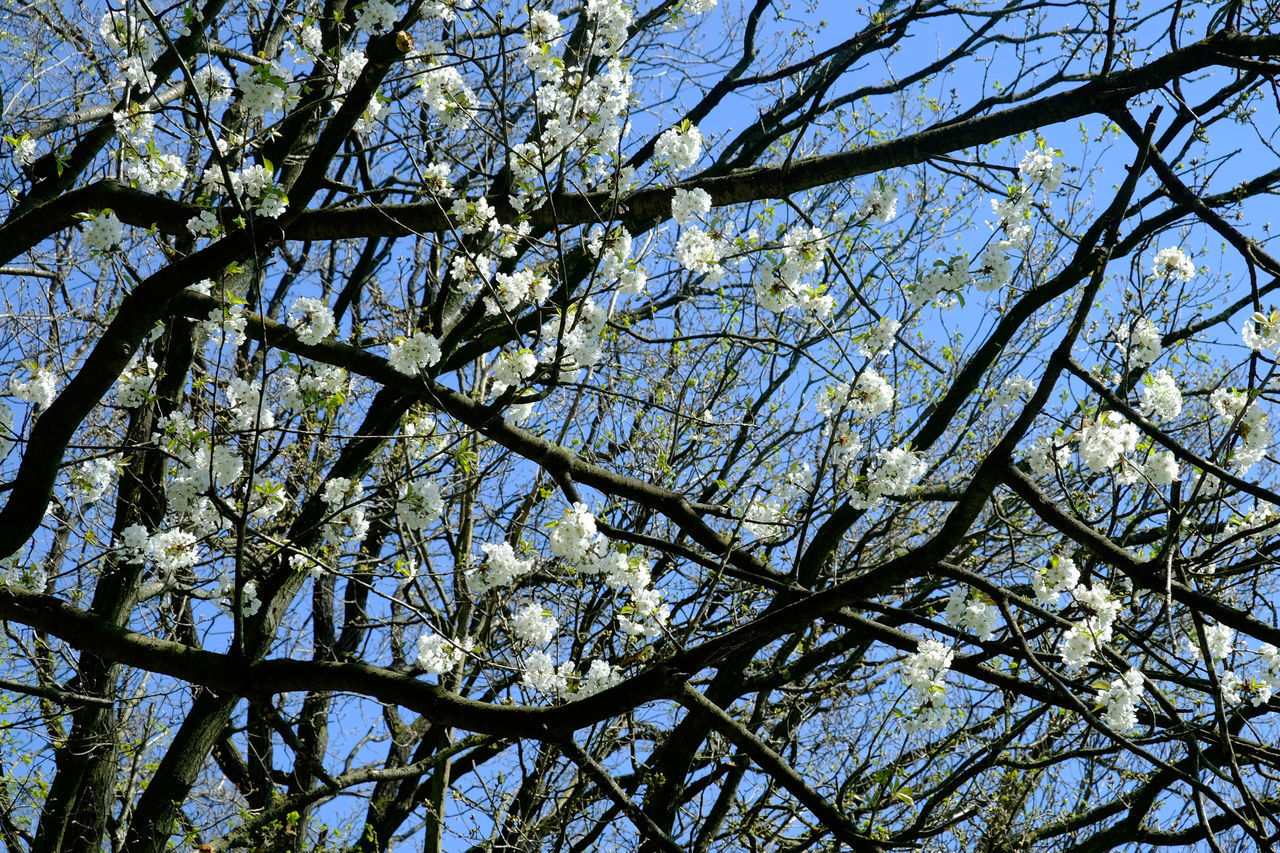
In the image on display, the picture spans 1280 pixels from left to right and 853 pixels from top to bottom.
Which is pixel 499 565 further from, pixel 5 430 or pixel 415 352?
pixel 5 430

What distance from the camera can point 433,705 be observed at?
3.29 meters

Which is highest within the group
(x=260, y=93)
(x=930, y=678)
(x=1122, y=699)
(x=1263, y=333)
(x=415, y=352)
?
(x=260, y=93)

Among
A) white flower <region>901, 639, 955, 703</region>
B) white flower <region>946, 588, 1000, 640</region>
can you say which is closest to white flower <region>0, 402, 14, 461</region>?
white flower <region>901, 639, 955, 703</region>

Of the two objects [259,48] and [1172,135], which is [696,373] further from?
[1172,135]

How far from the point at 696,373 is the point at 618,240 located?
3394 mm

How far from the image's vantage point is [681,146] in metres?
3.81

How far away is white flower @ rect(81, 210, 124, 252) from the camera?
3.43 meters

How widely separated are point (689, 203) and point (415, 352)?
1101 mm

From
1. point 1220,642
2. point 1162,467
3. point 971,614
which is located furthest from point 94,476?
point 1220,642

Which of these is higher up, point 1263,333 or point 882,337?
point 882,337

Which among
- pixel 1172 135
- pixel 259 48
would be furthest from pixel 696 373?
pixel 1172 135

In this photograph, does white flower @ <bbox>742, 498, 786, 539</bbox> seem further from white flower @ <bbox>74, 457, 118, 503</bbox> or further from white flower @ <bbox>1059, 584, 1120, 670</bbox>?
white flower @ <bbox>74, 457, 118, 503</bbox>

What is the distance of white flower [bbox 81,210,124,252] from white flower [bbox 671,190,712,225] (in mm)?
1854

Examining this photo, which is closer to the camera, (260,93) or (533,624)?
(260,93)
